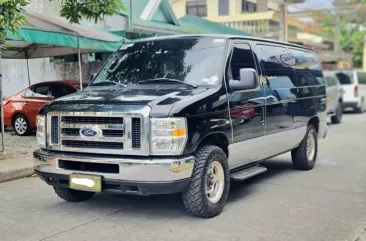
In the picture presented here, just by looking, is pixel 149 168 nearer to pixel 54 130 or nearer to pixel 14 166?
pixel 54 130

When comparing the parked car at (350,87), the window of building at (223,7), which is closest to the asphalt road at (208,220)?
the parked car at (350,87)

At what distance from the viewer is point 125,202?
5.98 m

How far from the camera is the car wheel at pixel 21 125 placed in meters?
12.3

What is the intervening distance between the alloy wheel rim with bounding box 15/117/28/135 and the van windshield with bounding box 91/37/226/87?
6650 millimetres

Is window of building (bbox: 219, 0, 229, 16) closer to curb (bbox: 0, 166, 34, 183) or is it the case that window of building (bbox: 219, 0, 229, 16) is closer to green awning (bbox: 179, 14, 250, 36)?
green awning (bbox: 179, 14, 250, 36)

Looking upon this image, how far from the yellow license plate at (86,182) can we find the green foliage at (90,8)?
4.90 m

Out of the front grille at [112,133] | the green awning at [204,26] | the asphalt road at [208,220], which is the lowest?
the asphalt road at [208,220]

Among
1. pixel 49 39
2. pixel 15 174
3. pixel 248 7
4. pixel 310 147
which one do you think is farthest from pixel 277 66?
pixel 248 7

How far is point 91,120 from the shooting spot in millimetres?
5047

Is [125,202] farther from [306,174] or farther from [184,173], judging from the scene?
[306,174]

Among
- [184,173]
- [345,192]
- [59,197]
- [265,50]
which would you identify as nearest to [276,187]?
[345,192]

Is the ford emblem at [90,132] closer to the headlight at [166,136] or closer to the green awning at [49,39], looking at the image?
the headlight at [166,136]

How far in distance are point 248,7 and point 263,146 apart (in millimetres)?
18408

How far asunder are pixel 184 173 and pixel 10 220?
82.4 inches
